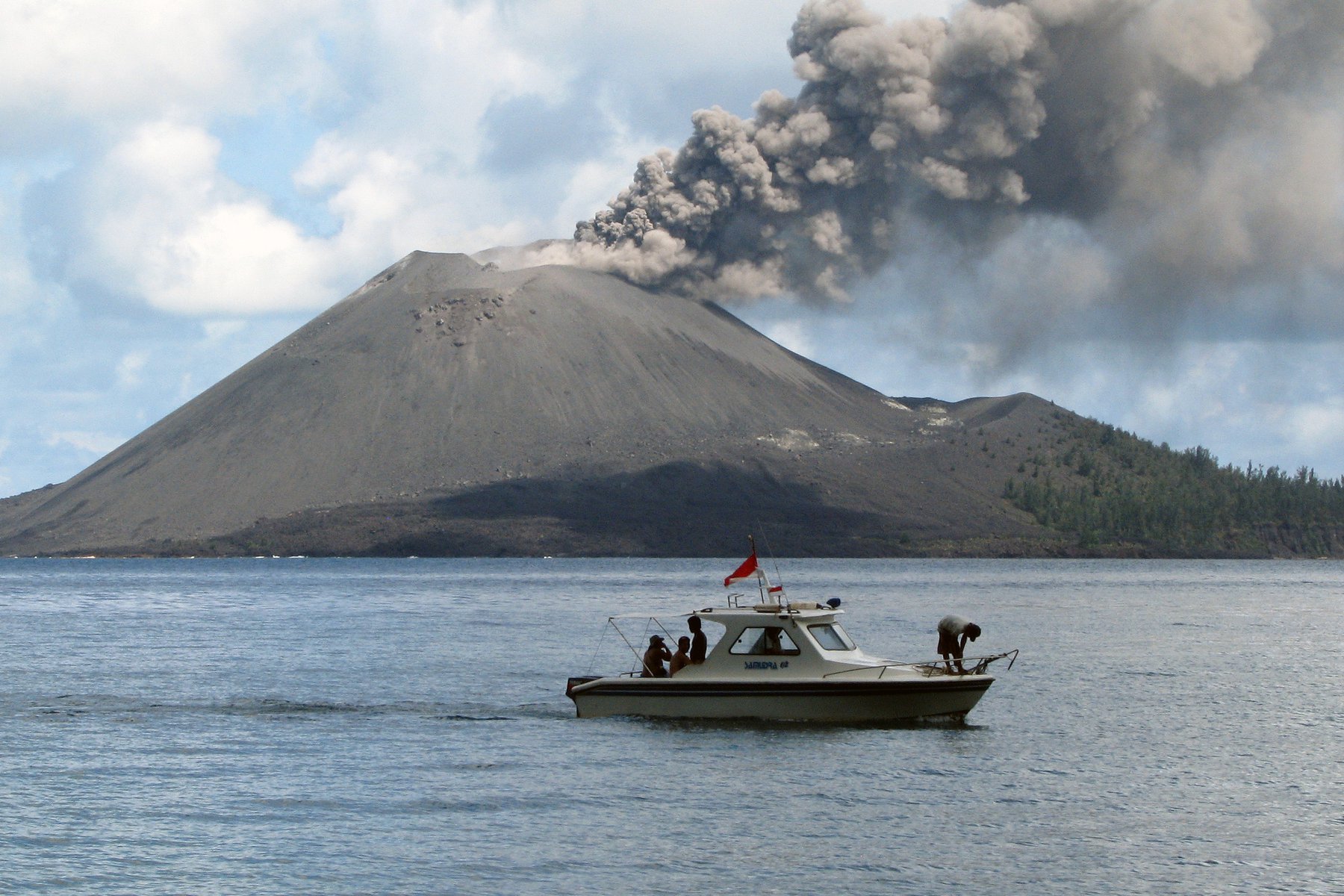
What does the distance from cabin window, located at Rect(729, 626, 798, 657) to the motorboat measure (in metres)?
0.02

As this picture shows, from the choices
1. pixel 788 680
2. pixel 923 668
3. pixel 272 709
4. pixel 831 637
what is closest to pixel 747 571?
pixel 788 680

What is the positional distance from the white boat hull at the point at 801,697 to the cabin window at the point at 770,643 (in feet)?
2.55

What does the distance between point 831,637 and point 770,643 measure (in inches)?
60.7

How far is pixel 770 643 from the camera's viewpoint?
35.7 m

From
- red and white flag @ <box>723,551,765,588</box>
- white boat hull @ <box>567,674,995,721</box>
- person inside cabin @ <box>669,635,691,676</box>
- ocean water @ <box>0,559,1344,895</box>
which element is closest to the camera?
ocean water @ <box>0,559,1344,895</box>

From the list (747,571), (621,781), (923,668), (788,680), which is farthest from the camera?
(923,668)

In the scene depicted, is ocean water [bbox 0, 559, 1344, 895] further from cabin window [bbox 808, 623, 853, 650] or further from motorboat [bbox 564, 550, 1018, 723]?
cabin window [bbox 808, 623, 853, 650]

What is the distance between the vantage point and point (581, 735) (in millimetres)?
36531

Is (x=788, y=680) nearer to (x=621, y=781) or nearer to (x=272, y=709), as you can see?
(x=621, y=781)

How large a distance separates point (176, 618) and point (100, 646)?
23830 millimetres

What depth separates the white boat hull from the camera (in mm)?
35188

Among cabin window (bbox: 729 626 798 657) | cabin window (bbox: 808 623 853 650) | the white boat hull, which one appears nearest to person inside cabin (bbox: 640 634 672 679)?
the white boat hull

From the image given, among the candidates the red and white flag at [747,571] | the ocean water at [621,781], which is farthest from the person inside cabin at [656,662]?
the red and white flag at [747,571]

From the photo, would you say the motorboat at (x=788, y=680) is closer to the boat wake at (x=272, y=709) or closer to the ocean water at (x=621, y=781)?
the ocean water at (x=621, y=781)
